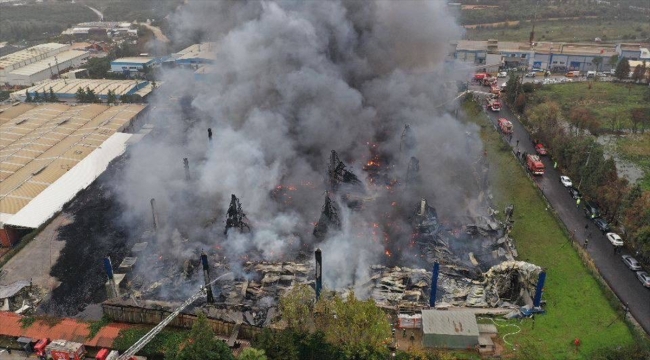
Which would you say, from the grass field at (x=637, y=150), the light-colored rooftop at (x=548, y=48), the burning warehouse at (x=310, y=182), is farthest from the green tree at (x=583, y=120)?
the light-colored rooftop at (x=548, y=48)

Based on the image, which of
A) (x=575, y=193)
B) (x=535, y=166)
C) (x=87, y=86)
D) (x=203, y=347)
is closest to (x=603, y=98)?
(x=535, y=166)

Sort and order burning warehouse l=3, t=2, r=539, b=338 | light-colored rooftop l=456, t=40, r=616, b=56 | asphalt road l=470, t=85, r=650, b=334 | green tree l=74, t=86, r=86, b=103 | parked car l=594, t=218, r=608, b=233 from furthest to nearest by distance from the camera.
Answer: light-colored rooftop l=456, t=40, r=616, b=56 → green tree l=74, t=86, r=86, b=103 → parked car l=594, t=218, r=608, b=233 → burning warehouse l=3, t=2, r=539, b=338 → asphalt road l=470, t=85, r=650, b=334

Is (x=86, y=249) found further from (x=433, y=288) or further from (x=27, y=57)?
(x=27, y=57)

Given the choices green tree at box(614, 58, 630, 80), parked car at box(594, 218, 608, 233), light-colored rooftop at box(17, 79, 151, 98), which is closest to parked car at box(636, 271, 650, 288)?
parked car at box(594, 218, 608, 233)

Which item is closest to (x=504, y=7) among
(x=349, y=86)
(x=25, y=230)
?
(x=349, y=86)

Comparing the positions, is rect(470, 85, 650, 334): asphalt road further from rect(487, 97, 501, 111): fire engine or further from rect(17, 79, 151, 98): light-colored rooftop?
rect(17, 79, 151, 98): light-colored rooftop

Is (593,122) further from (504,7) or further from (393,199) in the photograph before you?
(504,7)

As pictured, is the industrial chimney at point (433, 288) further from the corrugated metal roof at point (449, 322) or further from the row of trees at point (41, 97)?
the row of trees at point (41, 97)
